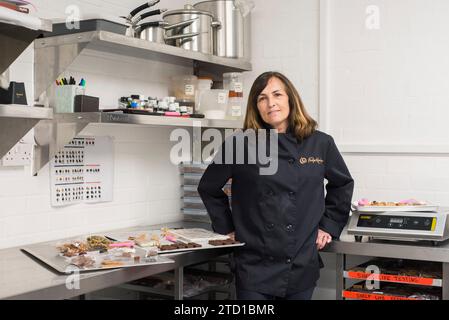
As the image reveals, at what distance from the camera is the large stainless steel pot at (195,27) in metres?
2.95

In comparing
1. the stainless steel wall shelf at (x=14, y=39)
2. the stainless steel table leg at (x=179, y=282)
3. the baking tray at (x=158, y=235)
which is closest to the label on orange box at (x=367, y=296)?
the baking tray at (x=158, y=235)

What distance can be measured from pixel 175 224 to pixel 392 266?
1228 mm

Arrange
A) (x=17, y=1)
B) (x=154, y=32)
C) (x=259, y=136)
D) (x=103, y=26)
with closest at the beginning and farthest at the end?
(x=17, y=1) < (x=103, y=26) < (x=259, y=136) < (x=154, y=32)

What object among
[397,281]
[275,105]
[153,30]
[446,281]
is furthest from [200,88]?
[446,281]

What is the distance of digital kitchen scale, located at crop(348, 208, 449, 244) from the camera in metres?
2.39

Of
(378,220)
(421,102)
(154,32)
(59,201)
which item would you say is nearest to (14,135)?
(59,201)

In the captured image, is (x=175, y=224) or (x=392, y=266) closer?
(x=392, y=266)

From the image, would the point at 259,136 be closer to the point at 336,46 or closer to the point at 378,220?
the point at 378,220

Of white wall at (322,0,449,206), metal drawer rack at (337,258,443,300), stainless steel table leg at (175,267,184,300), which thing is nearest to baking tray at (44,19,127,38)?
stainless steel table leg at (175,267,184,300)

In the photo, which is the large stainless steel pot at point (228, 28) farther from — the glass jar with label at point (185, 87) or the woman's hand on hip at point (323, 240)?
the woman's hand on hip at point (323, 240)

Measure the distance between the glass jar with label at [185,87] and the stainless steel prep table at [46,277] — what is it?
40.7 inches

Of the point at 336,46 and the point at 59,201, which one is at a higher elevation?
the point at 336,46

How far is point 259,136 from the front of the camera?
258 cm

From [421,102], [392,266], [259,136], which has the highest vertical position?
[421,102]
